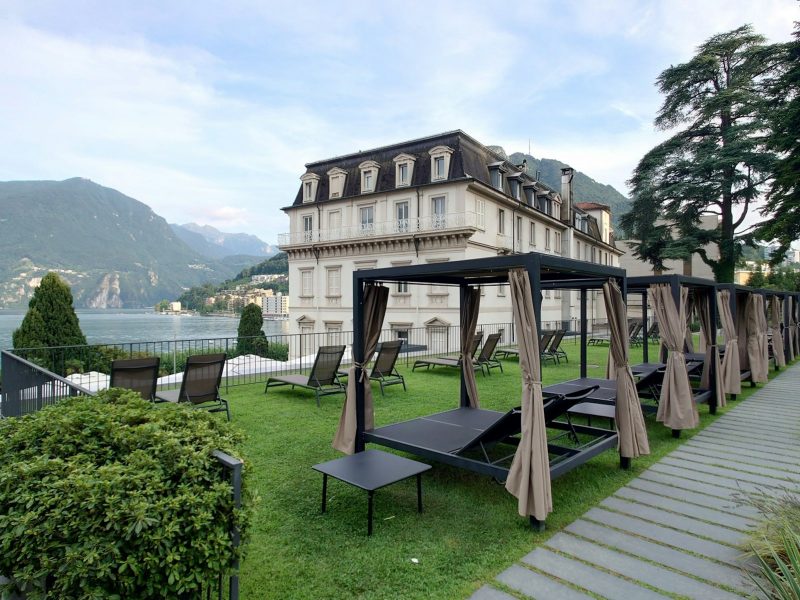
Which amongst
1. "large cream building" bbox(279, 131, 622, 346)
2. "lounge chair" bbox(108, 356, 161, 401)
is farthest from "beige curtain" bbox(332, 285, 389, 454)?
"large cream building" bbox(279, 131, 622, 346)

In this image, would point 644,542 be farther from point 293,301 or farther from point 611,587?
point 293,301

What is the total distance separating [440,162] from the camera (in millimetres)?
26828

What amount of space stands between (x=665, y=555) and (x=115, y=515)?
3703 millimetres

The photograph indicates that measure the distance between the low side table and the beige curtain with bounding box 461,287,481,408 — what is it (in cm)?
274

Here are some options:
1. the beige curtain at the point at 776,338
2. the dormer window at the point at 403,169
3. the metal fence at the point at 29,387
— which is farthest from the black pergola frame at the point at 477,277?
the dormer window at the point at 403,169

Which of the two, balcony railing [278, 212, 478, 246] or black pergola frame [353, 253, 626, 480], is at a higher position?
balcony railing [278, 212, 478, 246]

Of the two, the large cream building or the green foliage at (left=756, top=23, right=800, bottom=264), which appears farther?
the large cream building

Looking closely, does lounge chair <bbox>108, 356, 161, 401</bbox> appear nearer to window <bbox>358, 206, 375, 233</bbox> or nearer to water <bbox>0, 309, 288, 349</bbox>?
water <bbox>0, 309, 288, 349</bbox>

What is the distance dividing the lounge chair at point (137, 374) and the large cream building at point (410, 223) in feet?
60.2

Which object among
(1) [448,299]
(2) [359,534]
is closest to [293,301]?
(1) [448,299]

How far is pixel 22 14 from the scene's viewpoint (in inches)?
429

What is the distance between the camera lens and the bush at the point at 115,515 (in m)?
1.89

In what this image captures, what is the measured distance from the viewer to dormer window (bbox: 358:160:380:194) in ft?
97.0

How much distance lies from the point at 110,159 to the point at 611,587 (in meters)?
47.3
